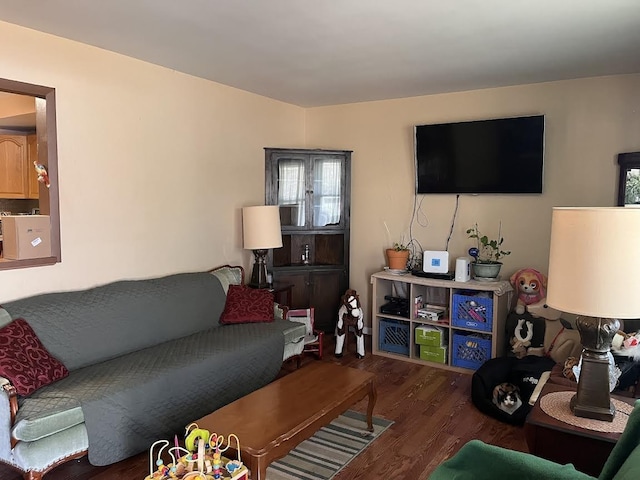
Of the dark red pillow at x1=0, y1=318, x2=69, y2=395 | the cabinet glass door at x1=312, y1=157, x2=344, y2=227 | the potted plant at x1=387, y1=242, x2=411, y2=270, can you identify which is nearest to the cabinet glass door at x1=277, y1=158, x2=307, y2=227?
the cabinet glass door at x1=312, y1=157, x2=344, y2=227

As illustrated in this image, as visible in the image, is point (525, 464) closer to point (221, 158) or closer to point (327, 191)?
point (221, 158)

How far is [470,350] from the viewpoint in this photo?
4.06 m

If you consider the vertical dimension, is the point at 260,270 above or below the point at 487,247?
below

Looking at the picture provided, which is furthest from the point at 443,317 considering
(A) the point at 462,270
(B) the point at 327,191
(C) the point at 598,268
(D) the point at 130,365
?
(C) the point at 598,268

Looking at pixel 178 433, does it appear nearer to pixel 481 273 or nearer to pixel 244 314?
pixel 244 314

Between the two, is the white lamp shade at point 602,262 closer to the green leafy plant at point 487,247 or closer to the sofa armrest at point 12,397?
the sofa armrest at point 12,397

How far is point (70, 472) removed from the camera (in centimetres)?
258

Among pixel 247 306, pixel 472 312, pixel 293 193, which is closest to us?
pixel 247 306

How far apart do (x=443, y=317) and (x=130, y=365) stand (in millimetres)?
2643

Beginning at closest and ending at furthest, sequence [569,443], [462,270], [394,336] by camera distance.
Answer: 1. [569,443]
2. [462,270]
3. [394,336]

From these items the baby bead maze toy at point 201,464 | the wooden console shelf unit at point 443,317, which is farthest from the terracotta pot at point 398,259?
the baby bead maze toy at point 201,464

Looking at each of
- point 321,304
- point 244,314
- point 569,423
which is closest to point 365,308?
point 321,304

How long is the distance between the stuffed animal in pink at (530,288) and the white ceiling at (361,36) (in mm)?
1607

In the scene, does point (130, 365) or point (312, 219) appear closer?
point (130, 365)
